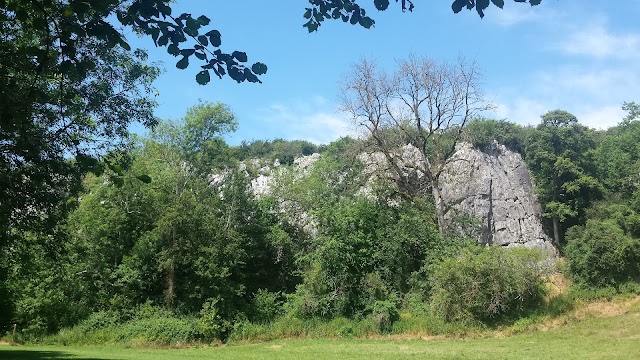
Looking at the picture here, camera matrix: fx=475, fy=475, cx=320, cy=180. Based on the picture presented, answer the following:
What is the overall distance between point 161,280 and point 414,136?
17294 millimetres

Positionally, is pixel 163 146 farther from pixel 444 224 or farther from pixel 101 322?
pixel 444 224

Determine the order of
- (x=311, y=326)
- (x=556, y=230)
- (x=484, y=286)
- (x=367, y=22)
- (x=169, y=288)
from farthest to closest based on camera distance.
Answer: (x=556, y=230), (x=169, y=288), (x=311, y=326), (x=484, y=286), (x=367, y=22)

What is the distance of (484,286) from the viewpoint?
73.9 ft

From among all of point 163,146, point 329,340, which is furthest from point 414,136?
point 163,146

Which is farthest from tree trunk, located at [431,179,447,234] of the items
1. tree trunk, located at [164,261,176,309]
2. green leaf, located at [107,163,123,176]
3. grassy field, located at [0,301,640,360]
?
green leaf, located at [107,163,123,176]

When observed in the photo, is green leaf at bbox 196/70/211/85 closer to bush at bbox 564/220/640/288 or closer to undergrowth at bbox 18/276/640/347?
undergrowth at bbox 18/276/640/347

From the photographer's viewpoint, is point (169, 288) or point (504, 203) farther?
point (504, 203)

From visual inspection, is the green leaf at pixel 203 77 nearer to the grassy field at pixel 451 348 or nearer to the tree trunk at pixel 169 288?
the grassy field at pixel 451 348

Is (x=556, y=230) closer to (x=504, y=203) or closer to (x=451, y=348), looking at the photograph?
(x=504, y=203)

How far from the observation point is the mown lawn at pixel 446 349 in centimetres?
1595

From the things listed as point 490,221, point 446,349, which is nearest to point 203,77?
point 446,349

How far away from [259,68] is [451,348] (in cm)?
1819

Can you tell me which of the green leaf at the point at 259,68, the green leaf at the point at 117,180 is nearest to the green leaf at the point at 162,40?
the green leaf at the point at 259,68

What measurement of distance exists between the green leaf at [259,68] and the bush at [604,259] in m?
27.0
